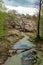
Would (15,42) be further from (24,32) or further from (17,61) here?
(17,61)

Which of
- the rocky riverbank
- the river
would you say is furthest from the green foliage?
the river

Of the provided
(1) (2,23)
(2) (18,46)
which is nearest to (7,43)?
(2) (18,46)

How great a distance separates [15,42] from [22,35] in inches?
16.0

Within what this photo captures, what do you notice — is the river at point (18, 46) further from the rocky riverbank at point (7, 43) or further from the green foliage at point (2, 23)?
the green foliage at point (2, 23)

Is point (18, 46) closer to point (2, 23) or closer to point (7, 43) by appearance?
point (7, 43)

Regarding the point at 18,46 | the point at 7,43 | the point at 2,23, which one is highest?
the point at 2,23

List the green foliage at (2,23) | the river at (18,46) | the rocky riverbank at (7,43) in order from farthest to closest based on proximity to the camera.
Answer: the green foliage at (2,23) → the rocky riverbank at (7,43) → the river at (18,46)

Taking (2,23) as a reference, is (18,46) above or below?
below

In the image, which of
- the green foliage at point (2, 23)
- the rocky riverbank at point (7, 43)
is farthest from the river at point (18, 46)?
the green foliage at point (2, 23)

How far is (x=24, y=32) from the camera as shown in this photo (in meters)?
8.21

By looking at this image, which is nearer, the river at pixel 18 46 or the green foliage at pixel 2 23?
the river at pixel 18 46

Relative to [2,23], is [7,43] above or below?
below

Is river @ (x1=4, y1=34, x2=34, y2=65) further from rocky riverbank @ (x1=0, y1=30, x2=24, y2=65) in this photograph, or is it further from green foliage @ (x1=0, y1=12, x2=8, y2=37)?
green foliage @ (x1=0, y1=12, x2=8, y2=37)

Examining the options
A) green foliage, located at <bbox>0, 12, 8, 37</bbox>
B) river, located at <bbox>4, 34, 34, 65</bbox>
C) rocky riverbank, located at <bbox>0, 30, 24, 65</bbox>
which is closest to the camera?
river, located at <bbox>4, 34, 34, 65</bbox>
